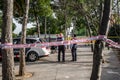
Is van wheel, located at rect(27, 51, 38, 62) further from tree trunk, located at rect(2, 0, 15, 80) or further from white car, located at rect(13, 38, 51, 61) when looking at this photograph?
tree trunk, located at rect(2, 0, 15, 80)

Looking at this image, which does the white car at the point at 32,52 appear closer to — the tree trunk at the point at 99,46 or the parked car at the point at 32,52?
the parked car at the point at 32,52

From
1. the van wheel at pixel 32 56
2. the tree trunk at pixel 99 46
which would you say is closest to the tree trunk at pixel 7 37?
the tree trunk at pixel 99 46

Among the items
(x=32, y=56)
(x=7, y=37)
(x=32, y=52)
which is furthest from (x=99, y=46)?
(x=32, y=52)

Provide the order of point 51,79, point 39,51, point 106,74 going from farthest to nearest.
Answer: point 39,51 < point 106,74 < point 51,79

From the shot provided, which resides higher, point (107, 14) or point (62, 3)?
point (62, 3)

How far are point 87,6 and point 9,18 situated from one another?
14711mm

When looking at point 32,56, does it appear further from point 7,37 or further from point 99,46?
point 99,46

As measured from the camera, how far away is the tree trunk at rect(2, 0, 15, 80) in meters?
9.41

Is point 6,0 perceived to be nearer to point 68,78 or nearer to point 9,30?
point 9,30

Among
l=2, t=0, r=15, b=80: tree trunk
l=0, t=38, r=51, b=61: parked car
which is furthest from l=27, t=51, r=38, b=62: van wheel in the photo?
l=2, t=0, r=15, b=80: tree trunk

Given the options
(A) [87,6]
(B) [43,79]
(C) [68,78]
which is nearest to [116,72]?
(C) [68,78]

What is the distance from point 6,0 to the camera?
936 centimetres

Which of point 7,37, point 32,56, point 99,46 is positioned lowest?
point 32,56

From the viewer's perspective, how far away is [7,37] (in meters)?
9.54
